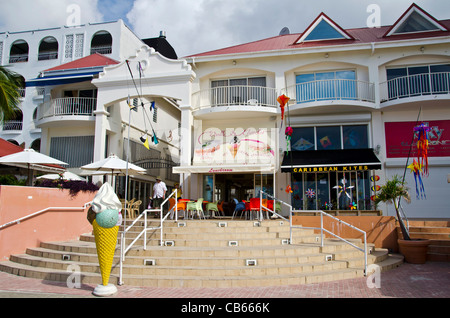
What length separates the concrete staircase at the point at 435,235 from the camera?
11680 millimetres

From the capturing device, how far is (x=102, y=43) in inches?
1264

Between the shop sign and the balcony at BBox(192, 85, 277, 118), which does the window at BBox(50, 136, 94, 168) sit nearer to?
the balcony at BBox(192, 85, 277, 118)

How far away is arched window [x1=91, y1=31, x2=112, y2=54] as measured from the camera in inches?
1229

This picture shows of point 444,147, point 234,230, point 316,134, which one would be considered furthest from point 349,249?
point 444,147

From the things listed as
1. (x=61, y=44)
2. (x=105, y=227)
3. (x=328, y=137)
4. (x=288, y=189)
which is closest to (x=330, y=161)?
(x=328, y=137)

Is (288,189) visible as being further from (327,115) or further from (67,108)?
(67,108)

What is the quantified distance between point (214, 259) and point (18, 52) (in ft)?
111

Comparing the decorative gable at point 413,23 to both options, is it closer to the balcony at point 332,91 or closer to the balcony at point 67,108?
the balcony at point 332,91

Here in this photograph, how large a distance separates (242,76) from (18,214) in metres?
12.0

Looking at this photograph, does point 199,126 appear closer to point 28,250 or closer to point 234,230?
point 234,230

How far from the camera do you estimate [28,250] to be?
10.8 metres

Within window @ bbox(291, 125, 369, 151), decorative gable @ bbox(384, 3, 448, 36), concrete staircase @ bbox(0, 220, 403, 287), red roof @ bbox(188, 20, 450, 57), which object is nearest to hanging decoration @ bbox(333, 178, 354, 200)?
window @ bbox(291, 125, 369, 151)

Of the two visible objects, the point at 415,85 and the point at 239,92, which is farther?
the point at 239,92

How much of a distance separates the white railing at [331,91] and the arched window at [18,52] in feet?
87.5
